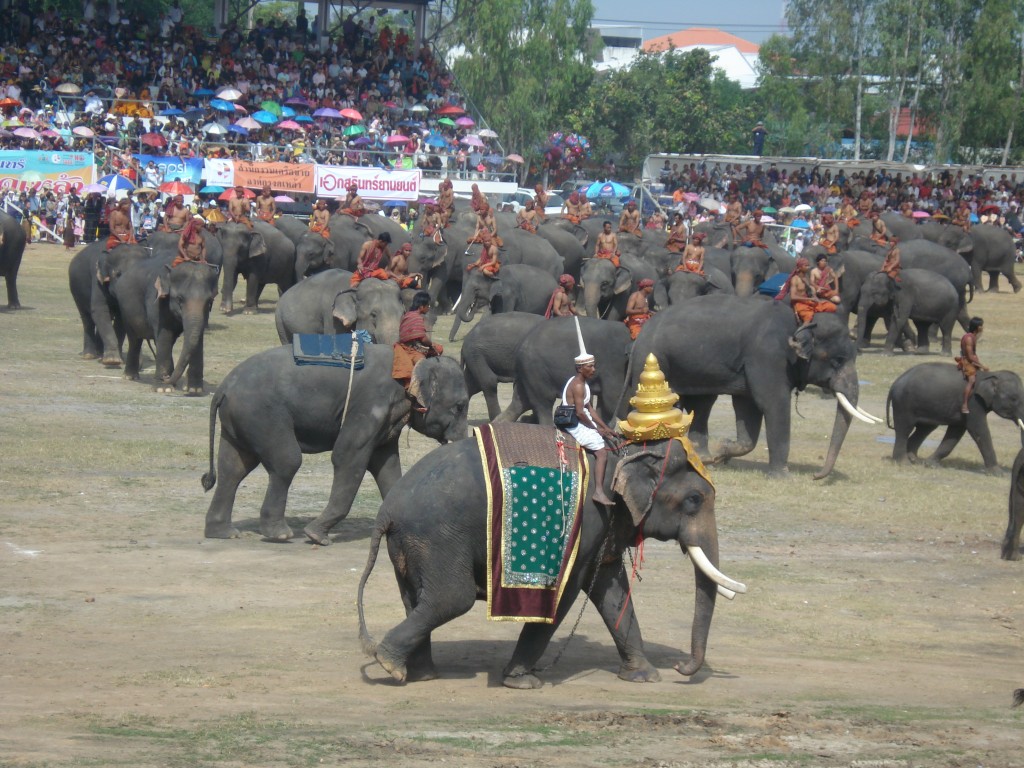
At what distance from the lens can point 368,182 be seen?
39.9 metres

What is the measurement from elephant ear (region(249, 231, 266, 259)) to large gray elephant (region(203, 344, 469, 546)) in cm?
1572

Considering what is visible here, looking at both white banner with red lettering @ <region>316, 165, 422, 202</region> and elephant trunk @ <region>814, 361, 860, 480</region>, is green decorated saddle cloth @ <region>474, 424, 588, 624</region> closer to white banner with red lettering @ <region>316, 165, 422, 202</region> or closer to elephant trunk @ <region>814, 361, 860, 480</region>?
elephant trunk @ <region>814, 361, 860, 480</region>

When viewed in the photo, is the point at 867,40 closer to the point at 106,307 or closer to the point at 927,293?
the point at 927,293

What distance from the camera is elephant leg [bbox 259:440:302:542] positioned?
1062 centimetres

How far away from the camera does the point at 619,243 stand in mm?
27859

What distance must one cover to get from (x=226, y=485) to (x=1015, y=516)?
6.02 meters

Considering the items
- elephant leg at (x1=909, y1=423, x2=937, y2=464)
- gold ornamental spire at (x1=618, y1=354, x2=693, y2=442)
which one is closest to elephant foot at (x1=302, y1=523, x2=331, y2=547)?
gold ornamental spire at (x1=618, y1=354, x2=693, y2=442)

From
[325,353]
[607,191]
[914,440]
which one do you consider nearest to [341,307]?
[325,353]

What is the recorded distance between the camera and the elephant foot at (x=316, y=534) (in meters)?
10.8

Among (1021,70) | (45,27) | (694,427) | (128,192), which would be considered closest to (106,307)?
(694,427)

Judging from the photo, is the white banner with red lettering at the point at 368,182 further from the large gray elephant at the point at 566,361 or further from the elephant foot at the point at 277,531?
A: the elephant foot at the point at 277,531

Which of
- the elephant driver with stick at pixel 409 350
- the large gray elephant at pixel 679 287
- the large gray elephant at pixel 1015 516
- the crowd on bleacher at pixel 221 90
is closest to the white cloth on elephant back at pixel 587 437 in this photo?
the elephant driver with stick at pixel 409 350

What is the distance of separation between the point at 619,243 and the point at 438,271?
160 inches

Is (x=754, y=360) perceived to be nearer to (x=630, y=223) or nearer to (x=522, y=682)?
(x=522, y=682)
